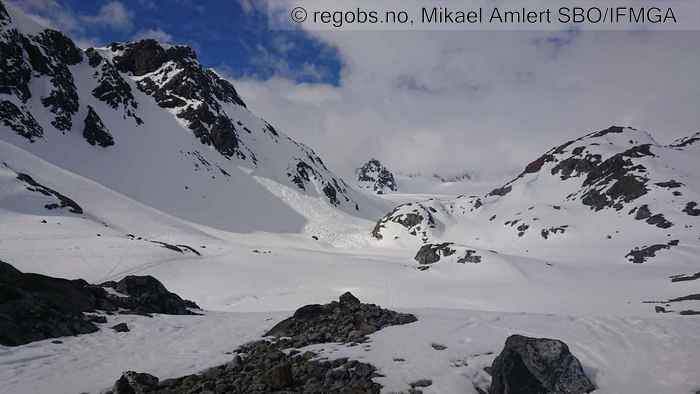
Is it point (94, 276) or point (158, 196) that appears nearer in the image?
point (94, 276)

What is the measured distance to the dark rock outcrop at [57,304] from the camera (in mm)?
13047

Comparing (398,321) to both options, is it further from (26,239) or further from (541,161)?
(541,161)

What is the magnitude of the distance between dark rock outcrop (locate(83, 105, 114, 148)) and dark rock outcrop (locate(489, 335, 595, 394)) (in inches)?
3751

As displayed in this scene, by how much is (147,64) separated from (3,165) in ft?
261

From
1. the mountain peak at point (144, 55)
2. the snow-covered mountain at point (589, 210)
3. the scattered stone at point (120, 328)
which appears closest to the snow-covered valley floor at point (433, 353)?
the scattered stone at point (120, 328)

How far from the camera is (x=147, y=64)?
123 m

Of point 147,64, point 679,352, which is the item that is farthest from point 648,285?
point 147,64

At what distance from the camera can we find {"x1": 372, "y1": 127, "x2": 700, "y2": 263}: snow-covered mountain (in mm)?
65812

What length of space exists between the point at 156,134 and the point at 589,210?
10244 centimetres

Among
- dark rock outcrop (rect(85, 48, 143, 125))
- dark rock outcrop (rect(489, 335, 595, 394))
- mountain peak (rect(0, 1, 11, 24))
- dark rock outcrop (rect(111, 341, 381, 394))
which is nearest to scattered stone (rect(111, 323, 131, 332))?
dark rock outcrop (rect(111, 341, 381, 394))

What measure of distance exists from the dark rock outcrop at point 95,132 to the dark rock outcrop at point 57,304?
252 ft

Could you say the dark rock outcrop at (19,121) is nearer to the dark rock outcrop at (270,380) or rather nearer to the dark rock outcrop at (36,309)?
the dark rock outcrop at (36,309)

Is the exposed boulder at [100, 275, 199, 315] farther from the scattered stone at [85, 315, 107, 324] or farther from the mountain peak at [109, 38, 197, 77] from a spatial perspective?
the mountain peak at [109, 38, 197, 77]

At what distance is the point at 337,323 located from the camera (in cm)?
1437
